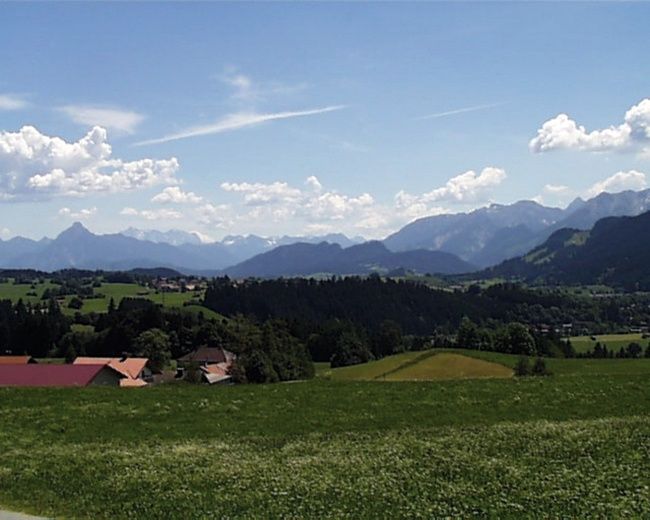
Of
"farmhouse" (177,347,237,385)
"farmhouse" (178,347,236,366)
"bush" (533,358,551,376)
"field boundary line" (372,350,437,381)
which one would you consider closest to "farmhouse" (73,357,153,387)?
Answer: "farmhouse" (177,347,237,385)

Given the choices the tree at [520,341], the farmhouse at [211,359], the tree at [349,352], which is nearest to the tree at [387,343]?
the tree at [349,352]

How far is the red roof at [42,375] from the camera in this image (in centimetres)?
6594

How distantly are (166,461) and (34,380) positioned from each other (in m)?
50.7

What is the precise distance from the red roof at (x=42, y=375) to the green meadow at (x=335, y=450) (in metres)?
33.7

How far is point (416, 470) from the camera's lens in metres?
18.8

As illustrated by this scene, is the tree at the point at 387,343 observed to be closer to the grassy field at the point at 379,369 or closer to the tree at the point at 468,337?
the tree at the point at 468,337

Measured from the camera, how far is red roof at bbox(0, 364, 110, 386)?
2596 inches

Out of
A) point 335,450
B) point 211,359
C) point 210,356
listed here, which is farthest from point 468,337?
point 335,450

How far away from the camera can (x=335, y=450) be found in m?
22.2

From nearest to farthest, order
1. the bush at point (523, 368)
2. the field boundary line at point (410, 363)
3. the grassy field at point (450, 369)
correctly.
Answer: the bush at point (523, 368)
the grassy field at point (450, 369)
the field boundary line at point (410, 363)

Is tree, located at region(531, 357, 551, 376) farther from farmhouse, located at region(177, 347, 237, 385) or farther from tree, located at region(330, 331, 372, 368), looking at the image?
tree, located at region(330, 331, 372, 368)

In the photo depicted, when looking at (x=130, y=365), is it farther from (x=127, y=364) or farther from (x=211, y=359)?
(x=211, y=359)

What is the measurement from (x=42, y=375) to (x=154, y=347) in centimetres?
7856

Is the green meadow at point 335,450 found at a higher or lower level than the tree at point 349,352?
higher
